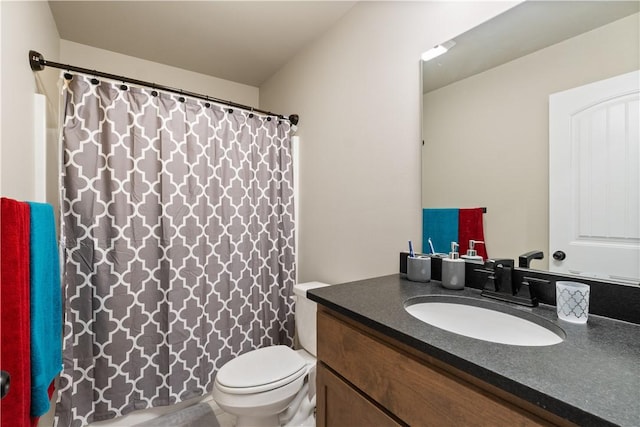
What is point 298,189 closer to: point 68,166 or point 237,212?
point 237,212

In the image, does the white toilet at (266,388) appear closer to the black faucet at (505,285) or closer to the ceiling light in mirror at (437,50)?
the black faucet at (505,285)

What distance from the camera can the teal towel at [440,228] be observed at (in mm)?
1203

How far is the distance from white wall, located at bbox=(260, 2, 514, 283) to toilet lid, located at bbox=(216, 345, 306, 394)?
55cm

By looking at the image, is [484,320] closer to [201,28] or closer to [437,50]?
[437,50]

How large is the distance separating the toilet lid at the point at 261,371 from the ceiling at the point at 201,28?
198 cm

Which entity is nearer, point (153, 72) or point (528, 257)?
point (528, 257)

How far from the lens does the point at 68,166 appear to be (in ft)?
4.63

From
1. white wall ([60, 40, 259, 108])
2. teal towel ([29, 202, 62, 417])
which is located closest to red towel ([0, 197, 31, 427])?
teal towel ([29, 202, 62, 417])

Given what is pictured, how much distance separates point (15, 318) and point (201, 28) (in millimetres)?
1816

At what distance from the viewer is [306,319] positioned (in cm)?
177

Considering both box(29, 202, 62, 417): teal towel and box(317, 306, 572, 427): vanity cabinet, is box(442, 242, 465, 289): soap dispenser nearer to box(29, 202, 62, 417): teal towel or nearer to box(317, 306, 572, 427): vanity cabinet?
box(317, 306, 572, 427): vanity cabinet

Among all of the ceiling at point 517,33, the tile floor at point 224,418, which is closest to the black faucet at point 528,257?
the ceiling at point 517,33

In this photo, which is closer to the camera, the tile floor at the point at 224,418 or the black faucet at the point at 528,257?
the black faucet at the point at 528,257

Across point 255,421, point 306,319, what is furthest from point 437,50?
point 255,421
